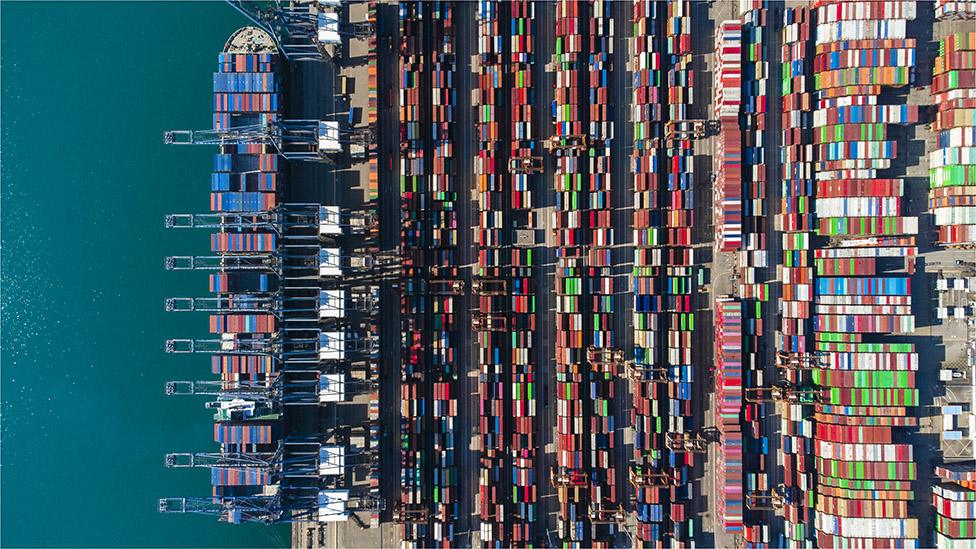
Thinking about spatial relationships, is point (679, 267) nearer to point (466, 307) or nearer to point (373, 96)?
point (466, 307)

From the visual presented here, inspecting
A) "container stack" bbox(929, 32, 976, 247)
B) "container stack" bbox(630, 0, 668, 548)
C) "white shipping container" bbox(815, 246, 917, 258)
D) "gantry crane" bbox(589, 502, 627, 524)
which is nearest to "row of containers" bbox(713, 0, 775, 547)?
"container stack" bbox(630, 0, 668, 548)

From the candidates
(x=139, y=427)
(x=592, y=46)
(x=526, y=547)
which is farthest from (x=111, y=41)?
(x=526, y=547)

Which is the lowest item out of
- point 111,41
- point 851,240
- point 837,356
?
point 837,356

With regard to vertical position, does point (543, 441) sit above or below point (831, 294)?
below

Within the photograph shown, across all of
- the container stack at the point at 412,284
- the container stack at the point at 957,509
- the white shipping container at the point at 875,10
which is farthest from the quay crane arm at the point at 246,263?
the container stack at the point at 957,509

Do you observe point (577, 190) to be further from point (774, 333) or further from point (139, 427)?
point (139, 427)

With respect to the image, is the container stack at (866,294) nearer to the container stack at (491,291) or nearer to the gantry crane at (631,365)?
the gantry crane at (631,365)

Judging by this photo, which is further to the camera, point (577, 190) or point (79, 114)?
point (79, 114)
